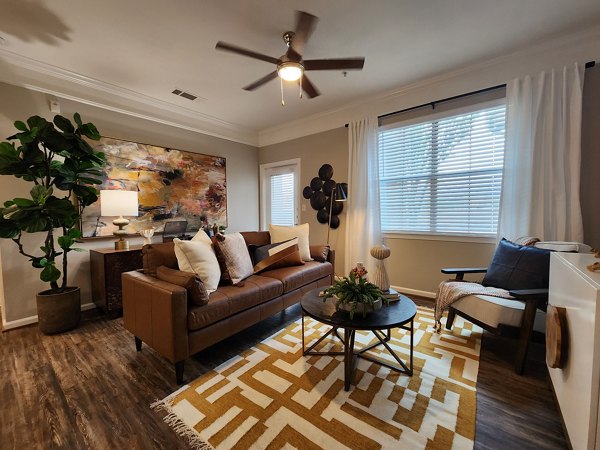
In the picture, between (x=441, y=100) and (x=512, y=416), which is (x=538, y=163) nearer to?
(x=441, y=100)

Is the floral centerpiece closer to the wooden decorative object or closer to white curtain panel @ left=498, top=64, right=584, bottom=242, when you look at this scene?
the wooden decorative object

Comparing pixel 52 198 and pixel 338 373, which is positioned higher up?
pixel 52 198

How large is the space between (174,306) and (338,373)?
1217 mm

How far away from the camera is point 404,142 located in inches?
131

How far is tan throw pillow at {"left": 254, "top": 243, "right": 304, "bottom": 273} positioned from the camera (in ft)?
8.95

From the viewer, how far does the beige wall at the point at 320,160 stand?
12.7ft

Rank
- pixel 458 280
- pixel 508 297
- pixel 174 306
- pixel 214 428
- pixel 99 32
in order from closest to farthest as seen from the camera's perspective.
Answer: pixel 214 428
pixel 174 306
pixel 508 297
pixel 99 32
pixel 458 280

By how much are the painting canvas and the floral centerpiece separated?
288 centimetres

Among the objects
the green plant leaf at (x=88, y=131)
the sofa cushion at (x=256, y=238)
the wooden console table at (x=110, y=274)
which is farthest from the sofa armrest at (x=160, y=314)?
the green plant leaf at (x=88, y=131)

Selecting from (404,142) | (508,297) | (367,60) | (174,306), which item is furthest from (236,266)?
(404,142)

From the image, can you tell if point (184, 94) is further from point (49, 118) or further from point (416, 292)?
point (416, 292)

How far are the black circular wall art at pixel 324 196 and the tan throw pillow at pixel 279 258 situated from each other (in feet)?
3.94

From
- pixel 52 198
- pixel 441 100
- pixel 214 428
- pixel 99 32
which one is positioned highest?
pixel 99 32

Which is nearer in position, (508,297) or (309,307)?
(309,307)
